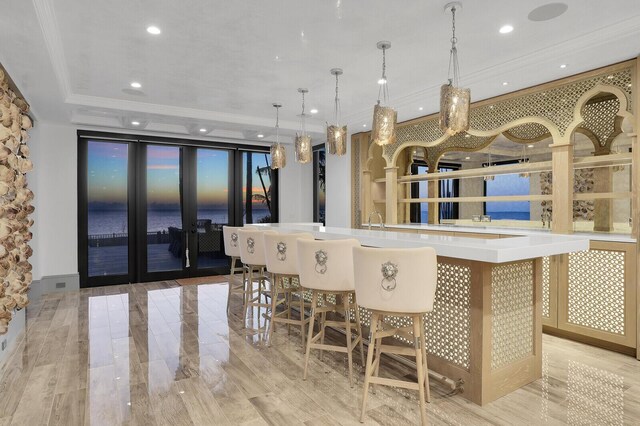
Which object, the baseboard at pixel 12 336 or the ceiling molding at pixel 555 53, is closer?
the ceiling molding at pixel 555 53

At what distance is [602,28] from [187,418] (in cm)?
418

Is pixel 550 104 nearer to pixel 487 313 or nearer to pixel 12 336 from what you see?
pixel 487 313

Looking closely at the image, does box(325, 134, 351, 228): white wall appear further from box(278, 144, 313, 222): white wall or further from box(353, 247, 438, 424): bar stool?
box(353, 247, 438, 424): bar stool

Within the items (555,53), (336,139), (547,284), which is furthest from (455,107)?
(547,284)

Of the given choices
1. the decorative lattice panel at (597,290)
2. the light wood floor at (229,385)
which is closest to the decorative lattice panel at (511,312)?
the light wood floor at (229,385)

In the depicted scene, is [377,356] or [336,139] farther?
[336,139]

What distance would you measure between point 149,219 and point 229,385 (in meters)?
4.88

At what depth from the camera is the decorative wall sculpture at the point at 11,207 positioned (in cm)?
313

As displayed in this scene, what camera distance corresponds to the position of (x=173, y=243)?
7.11m

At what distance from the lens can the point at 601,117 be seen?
3.95 metres

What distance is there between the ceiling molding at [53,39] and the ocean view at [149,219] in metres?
2.62

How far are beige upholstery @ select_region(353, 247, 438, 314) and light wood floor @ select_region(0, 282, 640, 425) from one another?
0.71 m

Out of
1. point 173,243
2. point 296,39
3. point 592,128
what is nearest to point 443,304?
point 296,39

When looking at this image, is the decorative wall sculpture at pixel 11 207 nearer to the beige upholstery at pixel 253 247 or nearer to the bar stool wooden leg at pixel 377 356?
the beige upholstery at pixel 253 247
